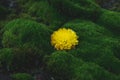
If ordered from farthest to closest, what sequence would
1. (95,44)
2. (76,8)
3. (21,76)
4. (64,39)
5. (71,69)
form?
(76,8) → (95,44) → (64,39) → (71,69) → (21,76)

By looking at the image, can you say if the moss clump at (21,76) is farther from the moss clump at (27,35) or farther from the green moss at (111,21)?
the green moss at (111,21)

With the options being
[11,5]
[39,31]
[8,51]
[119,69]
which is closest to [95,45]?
[119,69]

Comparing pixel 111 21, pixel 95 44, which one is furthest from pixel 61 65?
pixel 111 21

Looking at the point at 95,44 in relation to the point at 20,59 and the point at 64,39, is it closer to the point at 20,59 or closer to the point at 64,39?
the point at 64,39

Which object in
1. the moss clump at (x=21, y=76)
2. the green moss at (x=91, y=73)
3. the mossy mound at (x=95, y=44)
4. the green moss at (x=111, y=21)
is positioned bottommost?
the moss clump at (x=21, y=76)

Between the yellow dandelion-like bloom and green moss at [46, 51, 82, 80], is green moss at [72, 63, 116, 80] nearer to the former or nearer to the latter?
green moss at [46, 51, 82, 80]

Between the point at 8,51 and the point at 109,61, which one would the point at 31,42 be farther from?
the point at 109,61

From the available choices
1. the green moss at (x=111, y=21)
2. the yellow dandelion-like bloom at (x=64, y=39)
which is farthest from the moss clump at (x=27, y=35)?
the green moss at (x=111, y=21)

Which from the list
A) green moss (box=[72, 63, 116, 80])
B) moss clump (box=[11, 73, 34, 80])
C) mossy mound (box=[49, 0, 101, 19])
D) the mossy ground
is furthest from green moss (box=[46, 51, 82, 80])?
mossy mound (box=[49, 0, 101, 19])
